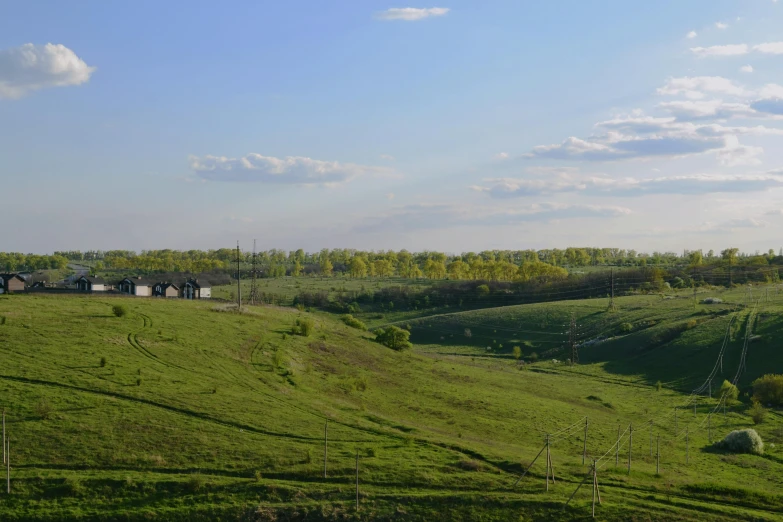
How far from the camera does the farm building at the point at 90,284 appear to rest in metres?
106

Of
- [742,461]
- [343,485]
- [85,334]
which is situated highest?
[85,334]

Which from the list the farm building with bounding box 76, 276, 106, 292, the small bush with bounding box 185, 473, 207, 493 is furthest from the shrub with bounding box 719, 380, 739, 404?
the farm building with bounding box 76, 276, 106, 292

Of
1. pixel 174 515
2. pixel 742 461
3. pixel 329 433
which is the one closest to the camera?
pixel 174 515

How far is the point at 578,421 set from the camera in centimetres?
6097

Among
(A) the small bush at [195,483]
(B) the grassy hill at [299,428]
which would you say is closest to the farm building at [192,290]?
(B) the grassy hill at [299,428]

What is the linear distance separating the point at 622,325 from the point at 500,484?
3614 inches

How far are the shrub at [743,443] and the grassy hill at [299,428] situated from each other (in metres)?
1.42

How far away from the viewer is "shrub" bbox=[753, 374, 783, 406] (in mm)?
73938

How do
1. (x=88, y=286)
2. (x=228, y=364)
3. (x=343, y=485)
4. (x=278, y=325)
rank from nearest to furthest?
(x=343, y=485) < (x=228, y=364) < (x=278, y=325) < (x=88, y=286)

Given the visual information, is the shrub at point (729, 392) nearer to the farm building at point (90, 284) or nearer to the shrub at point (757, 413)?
the shrub at point (757, 413)

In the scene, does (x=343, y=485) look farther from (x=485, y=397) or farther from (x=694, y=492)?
(x=485, y=397)

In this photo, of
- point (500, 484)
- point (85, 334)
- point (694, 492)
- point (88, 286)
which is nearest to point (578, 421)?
point (694, 492)

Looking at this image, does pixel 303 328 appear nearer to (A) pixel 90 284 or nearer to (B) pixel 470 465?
(B) pixel 470 465

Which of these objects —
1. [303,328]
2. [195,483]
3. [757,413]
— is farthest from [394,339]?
[195,483]
